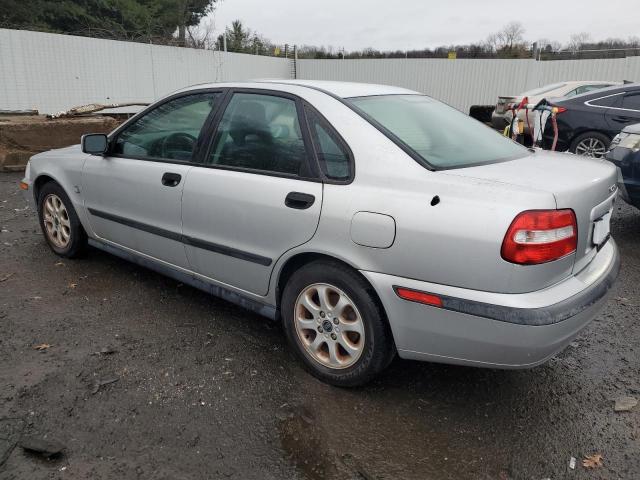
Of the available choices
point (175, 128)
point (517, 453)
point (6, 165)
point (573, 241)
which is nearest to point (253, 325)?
point (175, 128)

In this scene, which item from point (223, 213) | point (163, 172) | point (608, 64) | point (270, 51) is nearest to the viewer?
point (223, 213)

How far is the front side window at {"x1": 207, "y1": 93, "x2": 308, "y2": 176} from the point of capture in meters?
2.92

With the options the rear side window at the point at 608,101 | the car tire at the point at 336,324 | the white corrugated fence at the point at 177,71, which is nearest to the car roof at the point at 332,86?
the car tire at the point at 336,324

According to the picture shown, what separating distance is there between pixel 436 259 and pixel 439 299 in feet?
0.59

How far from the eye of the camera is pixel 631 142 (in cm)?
527

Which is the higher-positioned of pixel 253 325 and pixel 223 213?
pixel 223 213

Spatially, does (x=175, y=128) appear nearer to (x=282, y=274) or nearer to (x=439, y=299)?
(x=282, y=274)

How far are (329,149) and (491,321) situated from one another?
119cm

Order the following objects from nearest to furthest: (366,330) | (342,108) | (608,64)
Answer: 1. (366,330)
2. (342,108)
3. (608,64)

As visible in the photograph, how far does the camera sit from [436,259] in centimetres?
232

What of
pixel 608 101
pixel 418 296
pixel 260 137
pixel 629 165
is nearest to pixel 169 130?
pixel 260 137

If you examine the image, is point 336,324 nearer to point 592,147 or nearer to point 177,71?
point 592,147

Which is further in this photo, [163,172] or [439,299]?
[163,172]

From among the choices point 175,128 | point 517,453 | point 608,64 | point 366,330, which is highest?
point 608,64
